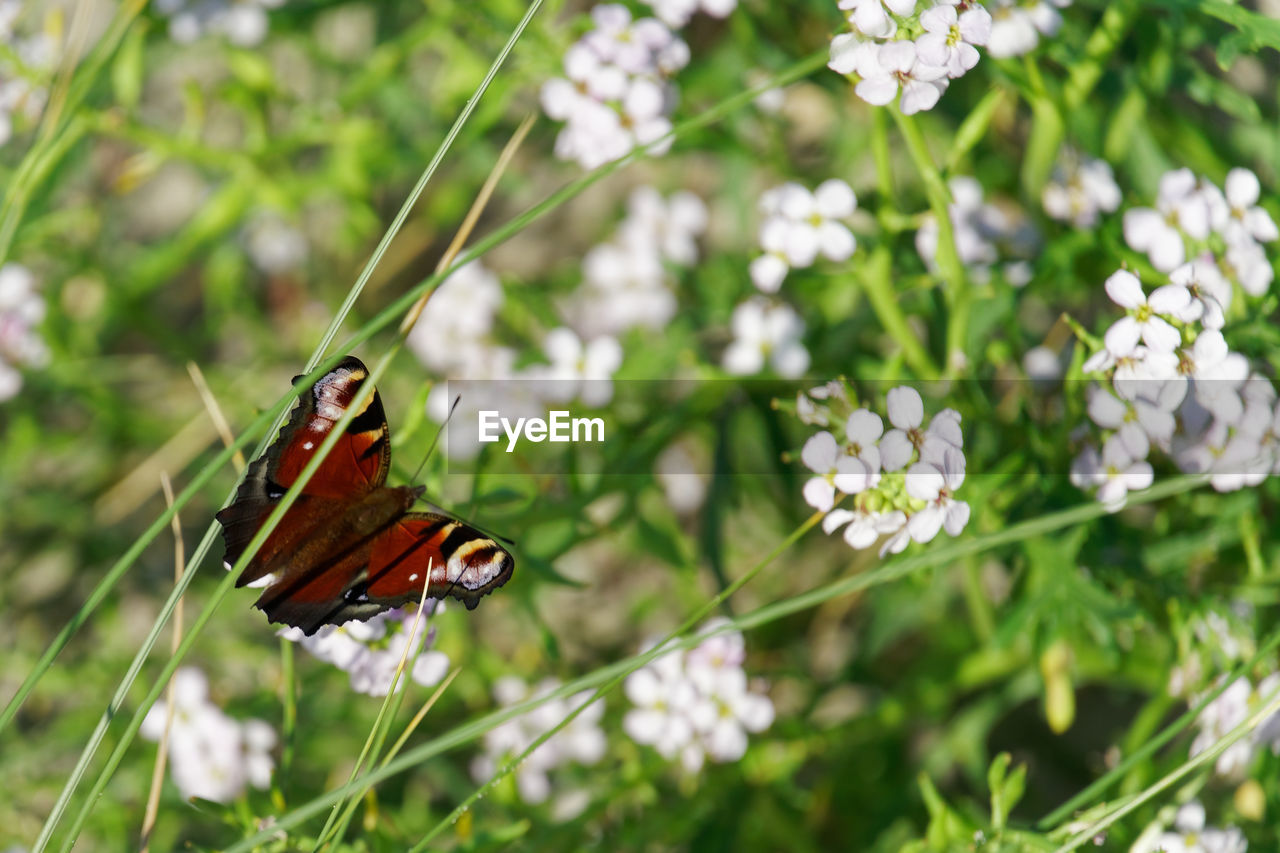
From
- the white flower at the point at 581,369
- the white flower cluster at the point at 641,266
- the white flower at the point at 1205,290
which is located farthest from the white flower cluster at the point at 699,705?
the white flower at the point at 1205,290

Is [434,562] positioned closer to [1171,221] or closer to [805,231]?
[805,231]

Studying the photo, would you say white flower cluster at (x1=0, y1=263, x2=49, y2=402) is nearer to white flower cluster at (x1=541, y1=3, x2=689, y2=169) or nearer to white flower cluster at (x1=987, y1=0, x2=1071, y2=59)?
white flower cluster at (x1=541, y1=3, x2=689, y2=169)

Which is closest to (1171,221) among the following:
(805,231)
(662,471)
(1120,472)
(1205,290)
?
(1205,290)

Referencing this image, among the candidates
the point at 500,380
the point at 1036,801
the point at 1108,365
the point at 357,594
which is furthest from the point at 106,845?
the point at 1108,365

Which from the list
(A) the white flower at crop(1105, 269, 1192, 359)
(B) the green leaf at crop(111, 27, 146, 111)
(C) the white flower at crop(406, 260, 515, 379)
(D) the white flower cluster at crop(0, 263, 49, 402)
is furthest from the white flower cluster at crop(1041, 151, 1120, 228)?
(D) the white flower cluster at crop(0, 263, 49, 402)

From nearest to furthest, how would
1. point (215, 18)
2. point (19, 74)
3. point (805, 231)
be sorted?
1. point (805, 231)
2. point (19, 74)
3. point (215, 18)

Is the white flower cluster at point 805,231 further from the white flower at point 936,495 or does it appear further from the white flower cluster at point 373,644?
the white flower cluster at point 373,644
